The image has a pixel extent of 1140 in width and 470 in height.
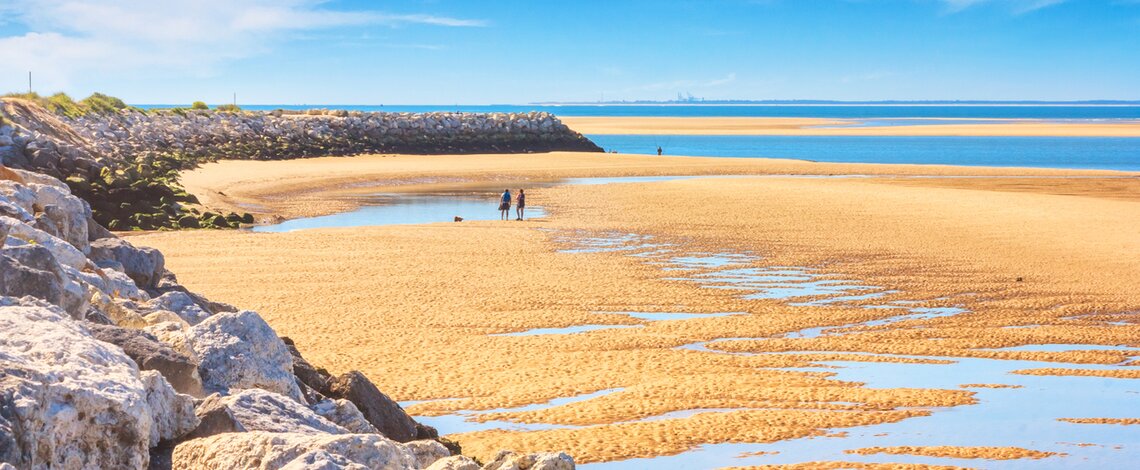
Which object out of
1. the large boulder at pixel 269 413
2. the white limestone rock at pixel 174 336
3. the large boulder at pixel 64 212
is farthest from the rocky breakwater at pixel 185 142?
the large boulder at pixel 269 413

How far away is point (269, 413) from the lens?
6516 millimetres

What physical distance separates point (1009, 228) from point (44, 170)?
22632 millimetres

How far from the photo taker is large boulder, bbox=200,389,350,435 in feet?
20.3

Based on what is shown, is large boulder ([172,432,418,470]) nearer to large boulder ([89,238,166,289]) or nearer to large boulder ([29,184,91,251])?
large boulder ([89,238,166,289])

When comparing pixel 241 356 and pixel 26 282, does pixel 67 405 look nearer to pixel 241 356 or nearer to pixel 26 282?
pixel 26 282

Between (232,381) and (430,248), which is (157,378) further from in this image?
(430,248)

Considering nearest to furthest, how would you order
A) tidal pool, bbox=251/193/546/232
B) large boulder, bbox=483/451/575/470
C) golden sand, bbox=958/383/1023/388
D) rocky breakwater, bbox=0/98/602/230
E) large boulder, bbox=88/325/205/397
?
large boulder, bbox=483/451/575/470 < large boulder, bbox=88/325/205/397 < golden sand, bbox=958/383/1023/388 < rocky breakwater, bbox=0/98/602/230 < tidal pool, bbox=251/193/546/232

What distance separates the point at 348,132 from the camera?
217 ft

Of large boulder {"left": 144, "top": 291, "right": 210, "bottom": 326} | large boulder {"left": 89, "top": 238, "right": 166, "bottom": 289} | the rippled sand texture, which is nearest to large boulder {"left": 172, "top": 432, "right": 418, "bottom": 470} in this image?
large boulder {"left": 144, "top": 291, "right": 210, "bottom": 326}

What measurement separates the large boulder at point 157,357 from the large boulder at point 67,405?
0.86 m


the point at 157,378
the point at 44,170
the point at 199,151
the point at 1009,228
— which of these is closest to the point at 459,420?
the point at 157,378

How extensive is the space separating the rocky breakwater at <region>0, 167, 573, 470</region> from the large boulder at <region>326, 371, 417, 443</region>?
1cm

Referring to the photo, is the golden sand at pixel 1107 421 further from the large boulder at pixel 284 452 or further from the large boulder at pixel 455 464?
the large boulder at pixel 284 452

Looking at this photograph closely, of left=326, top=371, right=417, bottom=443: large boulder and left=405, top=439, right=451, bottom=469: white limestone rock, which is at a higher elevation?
left=405, top=439, right=451, bottom=469: white limestone rock
